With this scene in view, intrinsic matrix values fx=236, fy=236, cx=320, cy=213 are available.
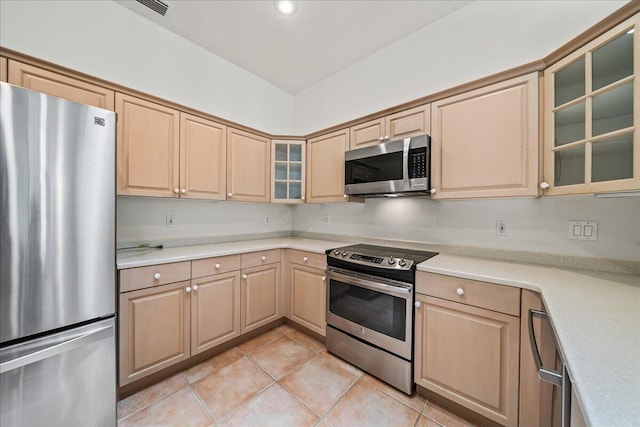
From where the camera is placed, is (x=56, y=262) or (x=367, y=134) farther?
(x=367, y=134)

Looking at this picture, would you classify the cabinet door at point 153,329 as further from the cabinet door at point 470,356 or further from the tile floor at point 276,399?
the cabinet door at point 470,356

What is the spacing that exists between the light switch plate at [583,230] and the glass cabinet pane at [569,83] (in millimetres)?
748

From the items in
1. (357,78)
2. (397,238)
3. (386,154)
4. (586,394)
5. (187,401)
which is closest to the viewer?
(586,394)

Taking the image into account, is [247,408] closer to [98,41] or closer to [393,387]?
[393,387]

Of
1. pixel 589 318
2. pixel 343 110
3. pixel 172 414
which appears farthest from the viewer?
pixel 343 110

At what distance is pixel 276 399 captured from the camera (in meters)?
1.58

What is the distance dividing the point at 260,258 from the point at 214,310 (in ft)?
1.89

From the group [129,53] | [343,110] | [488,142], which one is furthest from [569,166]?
[129,53]

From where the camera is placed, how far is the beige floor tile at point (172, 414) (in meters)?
1.39

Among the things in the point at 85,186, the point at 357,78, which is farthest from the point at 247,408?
the point at 357,78

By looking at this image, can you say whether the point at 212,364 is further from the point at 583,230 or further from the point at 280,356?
the point at 583,230

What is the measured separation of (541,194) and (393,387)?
1613mm

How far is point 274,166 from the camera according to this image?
272 centimetres

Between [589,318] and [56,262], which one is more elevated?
[56,262]
